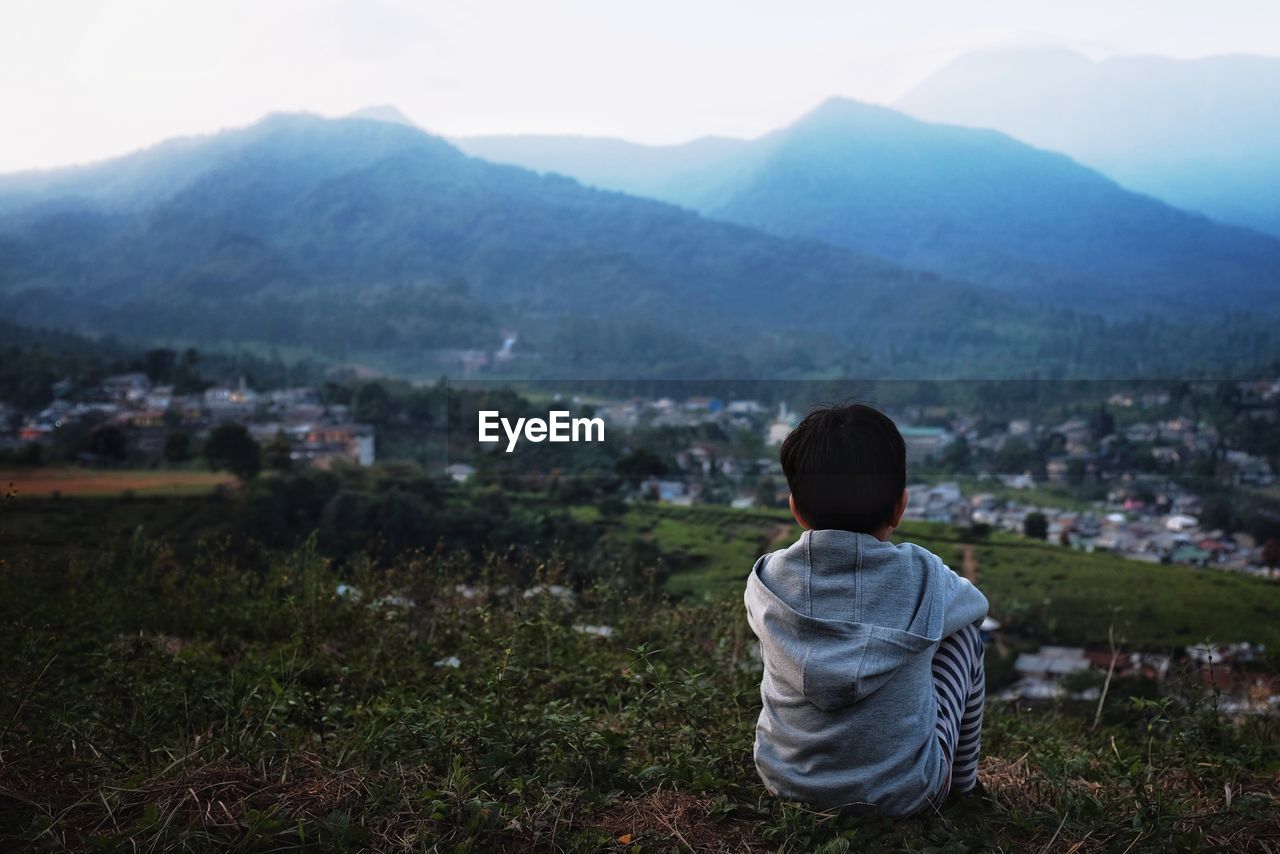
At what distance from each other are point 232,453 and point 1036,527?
1364 cm

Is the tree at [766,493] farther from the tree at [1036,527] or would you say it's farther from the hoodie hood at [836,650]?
the hoodie hood at [836,650]

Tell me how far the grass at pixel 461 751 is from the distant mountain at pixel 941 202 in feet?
98.3

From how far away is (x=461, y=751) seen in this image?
2.43 meters

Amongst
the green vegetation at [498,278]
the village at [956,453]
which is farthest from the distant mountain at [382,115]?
the village at [956,453]

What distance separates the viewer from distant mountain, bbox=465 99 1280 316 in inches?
1271

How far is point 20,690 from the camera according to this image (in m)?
2.62

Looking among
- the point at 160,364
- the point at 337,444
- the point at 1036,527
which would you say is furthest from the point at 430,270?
the point at 1036,527

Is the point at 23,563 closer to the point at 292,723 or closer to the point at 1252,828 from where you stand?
the point at 292,723

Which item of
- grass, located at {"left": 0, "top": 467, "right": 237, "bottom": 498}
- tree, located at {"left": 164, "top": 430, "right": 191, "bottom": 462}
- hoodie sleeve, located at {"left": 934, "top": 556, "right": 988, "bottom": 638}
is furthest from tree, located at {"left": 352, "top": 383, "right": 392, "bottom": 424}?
hoodie sleeve, located at {"left": 934, "top": 556, "right": 988, "bottom": 638}

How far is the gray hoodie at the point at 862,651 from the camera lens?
1805 mm

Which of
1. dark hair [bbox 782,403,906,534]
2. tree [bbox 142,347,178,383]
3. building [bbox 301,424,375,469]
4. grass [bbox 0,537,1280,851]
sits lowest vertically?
building [bbox 301,424,375,469]

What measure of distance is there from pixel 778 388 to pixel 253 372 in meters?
12.4

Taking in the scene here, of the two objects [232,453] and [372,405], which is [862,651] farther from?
[372,405]

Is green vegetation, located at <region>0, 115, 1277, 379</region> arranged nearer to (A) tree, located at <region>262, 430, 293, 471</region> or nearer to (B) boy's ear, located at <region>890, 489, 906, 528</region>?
(A) tree, located at <region>262, 430, 293, 471</region>
